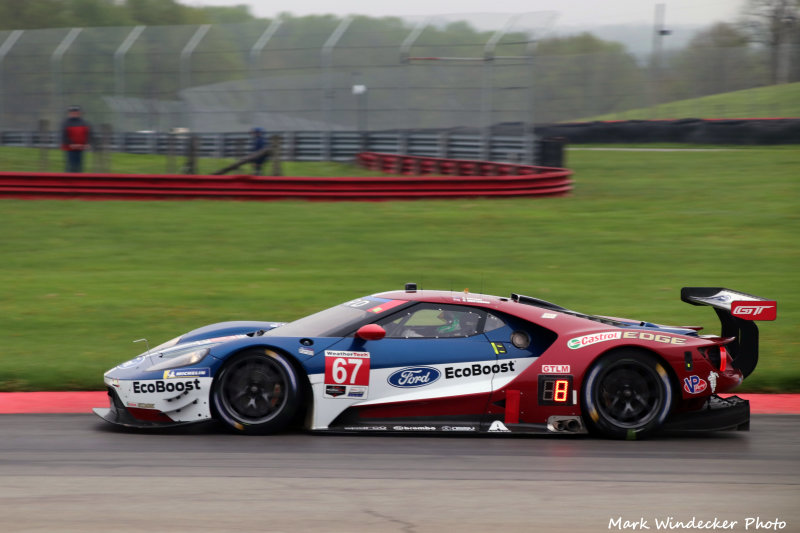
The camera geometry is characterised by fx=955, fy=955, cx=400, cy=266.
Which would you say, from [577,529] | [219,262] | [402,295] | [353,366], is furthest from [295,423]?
[219,262]

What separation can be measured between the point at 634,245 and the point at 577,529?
11235 mm

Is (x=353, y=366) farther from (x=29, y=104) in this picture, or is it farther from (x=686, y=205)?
(x=29, y=104)

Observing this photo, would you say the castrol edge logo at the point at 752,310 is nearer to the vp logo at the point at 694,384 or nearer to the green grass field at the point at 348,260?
the vp logo at the point at 694,384

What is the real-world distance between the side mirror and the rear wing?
2.58 metres

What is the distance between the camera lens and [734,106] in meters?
30.8

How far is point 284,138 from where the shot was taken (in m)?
25.5

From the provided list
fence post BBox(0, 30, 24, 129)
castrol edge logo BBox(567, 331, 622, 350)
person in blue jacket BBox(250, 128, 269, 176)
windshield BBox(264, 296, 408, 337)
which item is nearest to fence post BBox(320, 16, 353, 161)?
person in blue jacket BBox(250, 128, 269, 176)

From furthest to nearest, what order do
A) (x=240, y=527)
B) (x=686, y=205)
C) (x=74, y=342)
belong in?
(x=686, y=205)
(x=74, y=342)
(x=240, y=527)

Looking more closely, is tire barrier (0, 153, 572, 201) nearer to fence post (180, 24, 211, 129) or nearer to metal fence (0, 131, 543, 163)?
metal fence (0, 131, 543, 163)

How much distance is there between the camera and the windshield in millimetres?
6969

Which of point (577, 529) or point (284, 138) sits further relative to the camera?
point (284, 138)

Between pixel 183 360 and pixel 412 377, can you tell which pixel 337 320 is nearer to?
pixel 412 377

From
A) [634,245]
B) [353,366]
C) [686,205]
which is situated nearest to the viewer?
[353,366]

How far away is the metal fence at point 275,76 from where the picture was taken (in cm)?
2197
